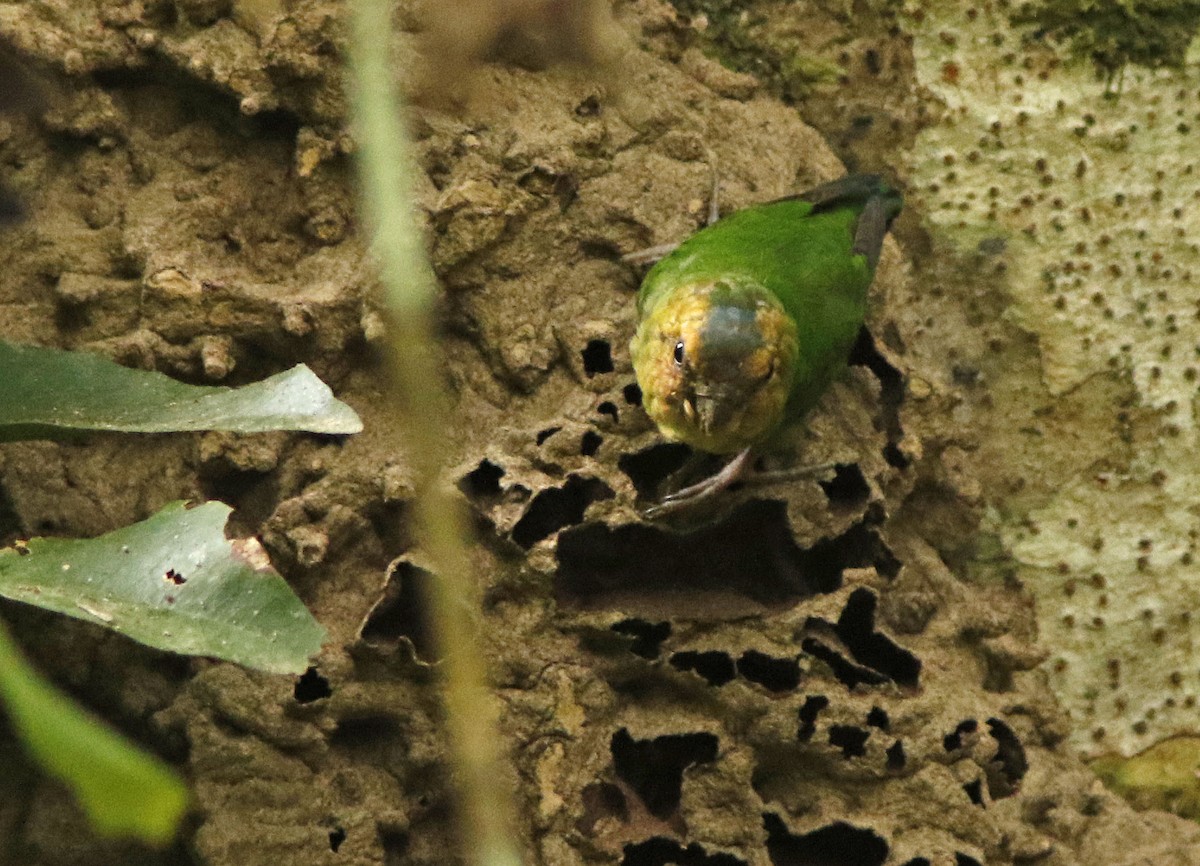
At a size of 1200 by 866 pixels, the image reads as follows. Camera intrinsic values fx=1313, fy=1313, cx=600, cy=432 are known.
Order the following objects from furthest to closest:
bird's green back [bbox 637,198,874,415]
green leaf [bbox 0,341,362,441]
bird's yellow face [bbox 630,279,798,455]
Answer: bird's green back [bbox 637,198,874,415] → bird's yellow face [bbox 630,279,798,455] → green leaf [bbox 0,341,362,441]

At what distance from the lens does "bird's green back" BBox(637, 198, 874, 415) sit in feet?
10.00

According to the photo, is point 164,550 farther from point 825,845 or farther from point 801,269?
point 801,269

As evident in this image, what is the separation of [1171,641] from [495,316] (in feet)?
6.14

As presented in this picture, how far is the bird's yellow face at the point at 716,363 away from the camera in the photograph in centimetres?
283

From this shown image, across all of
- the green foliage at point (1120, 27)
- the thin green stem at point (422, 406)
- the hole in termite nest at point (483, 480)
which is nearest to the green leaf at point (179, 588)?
the hole in termite nest at point (483, 480)

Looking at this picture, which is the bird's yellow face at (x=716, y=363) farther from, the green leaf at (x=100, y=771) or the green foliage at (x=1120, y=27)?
the green leaf at (x=100, y=771)

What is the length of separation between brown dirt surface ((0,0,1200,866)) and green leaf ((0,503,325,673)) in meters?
0.65

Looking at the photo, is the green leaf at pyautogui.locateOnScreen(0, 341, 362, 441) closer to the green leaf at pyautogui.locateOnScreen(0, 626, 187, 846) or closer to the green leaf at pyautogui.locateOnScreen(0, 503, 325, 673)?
the green leaf at pyautogui.locateOnScreen(0, 503, 325, 673)

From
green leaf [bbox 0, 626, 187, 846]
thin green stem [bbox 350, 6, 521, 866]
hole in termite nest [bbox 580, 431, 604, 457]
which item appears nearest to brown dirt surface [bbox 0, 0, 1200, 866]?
hole in termite nest [bbox 580, 431, 604, 457]

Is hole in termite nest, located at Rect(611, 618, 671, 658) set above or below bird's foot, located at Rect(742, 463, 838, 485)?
below

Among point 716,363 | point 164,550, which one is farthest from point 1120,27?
point 164,550

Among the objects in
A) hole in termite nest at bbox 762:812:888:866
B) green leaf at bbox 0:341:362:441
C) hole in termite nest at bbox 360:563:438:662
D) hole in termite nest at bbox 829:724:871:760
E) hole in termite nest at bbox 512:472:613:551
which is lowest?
hole in termite nest at bbox 762:812:888:866

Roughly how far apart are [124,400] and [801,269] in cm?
177

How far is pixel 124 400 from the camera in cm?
212
